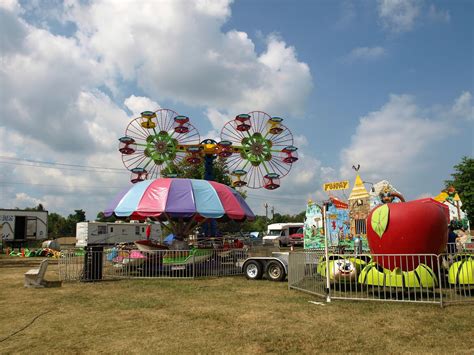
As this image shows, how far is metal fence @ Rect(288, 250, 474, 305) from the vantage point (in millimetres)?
9008

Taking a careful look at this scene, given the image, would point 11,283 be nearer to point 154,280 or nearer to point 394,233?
point 154,280

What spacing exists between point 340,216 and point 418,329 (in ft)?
77.9

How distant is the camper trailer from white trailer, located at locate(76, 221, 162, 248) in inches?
132

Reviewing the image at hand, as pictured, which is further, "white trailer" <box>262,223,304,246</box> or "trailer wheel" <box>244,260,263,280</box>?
"white trailer" <box>262,223,304,246</box>

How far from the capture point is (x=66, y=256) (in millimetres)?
13414

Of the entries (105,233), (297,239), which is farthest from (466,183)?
(105,233)

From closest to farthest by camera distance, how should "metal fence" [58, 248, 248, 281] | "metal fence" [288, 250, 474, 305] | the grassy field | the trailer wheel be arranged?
the grassy field → "metal fence" [288, 250, 474, 305] → the trailer wheel → "metal fence" [58, 248, 248, 281]

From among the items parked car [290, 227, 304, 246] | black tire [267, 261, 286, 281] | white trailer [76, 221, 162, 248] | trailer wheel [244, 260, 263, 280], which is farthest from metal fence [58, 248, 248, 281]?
parked car [290, 227, 304, 246]

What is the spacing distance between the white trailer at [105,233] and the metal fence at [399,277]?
27.7m

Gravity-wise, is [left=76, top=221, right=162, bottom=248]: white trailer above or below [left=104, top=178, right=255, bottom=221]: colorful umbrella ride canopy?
below

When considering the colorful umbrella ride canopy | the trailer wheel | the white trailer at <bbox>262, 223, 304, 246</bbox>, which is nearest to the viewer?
the trailer wheel

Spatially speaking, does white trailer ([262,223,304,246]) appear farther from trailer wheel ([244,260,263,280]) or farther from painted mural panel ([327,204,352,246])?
trailer wheel ([244,260,263,280])

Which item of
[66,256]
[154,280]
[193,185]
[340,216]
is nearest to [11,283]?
[66,256]

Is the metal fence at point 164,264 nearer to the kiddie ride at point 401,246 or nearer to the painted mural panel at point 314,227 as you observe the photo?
the kiddie ride at point 401,246
